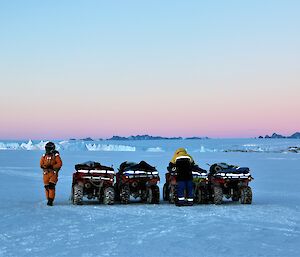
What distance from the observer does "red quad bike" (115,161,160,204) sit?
15.7 meters

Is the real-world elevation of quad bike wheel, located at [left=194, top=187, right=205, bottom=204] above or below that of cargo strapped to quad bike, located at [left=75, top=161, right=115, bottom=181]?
below

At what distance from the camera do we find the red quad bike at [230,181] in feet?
52.0

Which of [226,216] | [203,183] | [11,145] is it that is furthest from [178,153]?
[11,145]

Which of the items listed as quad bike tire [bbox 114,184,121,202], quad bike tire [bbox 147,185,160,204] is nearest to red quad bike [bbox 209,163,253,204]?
quad bike tire [bbox 147,185,160,204]

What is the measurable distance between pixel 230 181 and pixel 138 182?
2.64 metres

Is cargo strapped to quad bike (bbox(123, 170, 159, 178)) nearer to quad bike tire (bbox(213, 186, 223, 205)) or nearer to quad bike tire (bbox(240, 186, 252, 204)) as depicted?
quad bike tire (bbox(213, 186, 223, 205))

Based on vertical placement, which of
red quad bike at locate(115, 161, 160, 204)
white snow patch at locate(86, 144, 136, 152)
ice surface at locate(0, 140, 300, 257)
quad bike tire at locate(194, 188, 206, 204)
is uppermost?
white snow patch at locate(86, 144, 136, 152)

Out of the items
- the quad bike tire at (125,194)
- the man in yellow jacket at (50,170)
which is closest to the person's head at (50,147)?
the man in yellow jacket at (50,170)

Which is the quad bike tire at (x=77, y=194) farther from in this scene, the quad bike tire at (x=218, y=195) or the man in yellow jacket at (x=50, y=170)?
the quad bike tire at (x=218, y=195)

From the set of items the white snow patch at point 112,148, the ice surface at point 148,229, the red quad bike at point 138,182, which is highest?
the white snow patch at point 112,148

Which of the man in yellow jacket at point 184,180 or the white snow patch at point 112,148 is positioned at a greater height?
the white snow patch at point 112,148

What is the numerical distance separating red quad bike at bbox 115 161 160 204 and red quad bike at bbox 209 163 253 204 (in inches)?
64.0

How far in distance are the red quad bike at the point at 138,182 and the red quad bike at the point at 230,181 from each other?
162 cm

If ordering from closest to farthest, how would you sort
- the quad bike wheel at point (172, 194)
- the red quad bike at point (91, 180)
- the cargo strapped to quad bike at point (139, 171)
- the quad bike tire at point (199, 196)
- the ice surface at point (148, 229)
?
the ice surface at point (148, 229), the red quad bike at point (91, 180), the cargo strapped to quad bike at point (139, 171), the quad bike wheel at point (172, 194), the quad bike tire at point (199, 196)
